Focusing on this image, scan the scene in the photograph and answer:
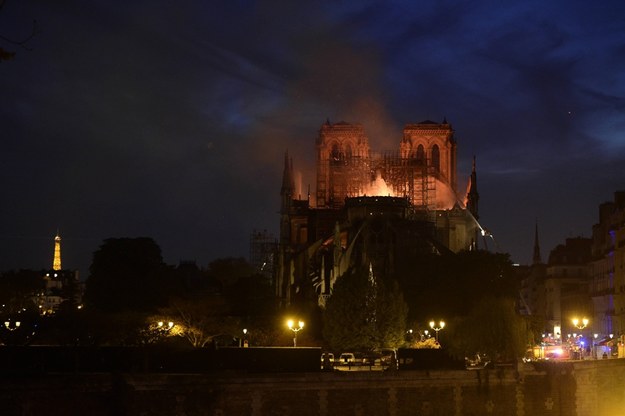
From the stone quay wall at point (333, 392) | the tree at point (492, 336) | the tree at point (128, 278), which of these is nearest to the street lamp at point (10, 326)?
the tree at point (128, 278)

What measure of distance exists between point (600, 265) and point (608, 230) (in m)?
5.05

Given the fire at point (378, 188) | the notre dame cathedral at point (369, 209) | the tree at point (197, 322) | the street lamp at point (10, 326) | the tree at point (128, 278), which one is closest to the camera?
the street lamp at point (10, 326)

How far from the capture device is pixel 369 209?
4451 inches

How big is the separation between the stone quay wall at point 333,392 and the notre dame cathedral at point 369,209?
4969cm

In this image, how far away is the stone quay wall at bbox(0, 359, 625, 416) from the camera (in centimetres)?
4222

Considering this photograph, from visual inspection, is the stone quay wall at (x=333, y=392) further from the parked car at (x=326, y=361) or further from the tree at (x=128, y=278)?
the tree at (x=128, y=278)

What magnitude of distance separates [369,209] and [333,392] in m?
67.2

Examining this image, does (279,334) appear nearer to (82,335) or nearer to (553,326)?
(82,335)

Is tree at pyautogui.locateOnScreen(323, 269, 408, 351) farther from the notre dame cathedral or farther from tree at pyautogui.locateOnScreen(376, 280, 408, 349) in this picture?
the notre dame cathedral

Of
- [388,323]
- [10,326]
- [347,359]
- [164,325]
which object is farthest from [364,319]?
[10,326]

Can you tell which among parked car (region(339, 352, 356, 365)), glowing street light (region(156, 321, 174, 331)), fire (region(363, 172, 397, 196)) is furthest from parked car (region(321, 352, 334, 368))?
fire (region(363, 172, 397, 196))

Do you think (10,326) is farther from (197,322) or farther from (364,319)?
(364,319)

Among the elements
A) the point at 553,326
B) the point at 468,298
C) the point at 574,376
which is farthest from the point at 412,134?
the point at 574,376

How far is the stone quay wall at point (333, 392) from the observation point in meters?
42.2
